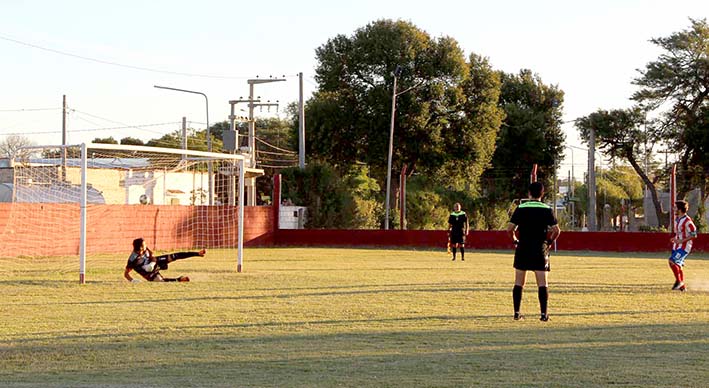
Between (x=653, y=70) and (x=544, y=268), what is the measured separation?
43946mm

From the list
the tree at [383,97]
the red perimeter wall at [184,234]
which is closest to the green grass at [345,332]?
the red perimeter wall at [184,234]

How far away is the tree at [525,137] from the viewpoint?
66688mm

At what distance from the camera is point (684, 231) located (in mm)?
19031

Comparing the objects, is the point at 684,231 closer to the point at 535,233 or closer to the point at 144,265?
the point at 535,233

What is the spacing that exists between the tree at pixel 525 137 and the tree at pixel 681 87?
1200 cm

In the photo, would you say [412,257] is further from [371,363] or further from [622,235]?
[371,363]

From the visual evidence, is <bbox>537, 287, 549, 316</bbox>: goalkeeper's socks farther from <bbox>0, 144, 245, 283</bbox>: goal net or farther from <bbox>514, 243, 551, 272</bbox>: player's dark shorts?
<bbox>0, 144, 245, 283</bbox>: goal net

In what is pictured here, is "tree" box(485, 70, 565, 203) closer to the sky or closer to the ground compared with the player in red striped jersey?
closer to the sky

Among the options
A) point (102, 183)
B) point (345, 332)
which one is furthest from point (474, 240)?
point (345, 332)

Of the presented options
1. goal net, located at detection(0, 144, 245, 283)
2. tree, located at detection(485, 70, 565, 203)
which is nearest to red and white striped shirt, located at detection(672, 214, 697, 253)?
goal net, located at detection(0, 144, 245, 283)

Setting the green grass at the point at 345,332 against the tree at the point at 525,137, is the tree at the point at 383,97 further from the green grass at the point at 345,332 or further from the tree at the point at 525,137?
the green grass at the point at 345,332

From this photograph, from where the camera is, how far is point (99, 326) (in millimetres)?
12766

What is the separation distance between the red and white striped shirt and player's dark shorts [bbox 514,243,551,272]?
263 inches

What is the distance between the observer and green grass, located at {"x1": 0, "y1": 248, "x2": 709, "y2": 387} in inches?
363
